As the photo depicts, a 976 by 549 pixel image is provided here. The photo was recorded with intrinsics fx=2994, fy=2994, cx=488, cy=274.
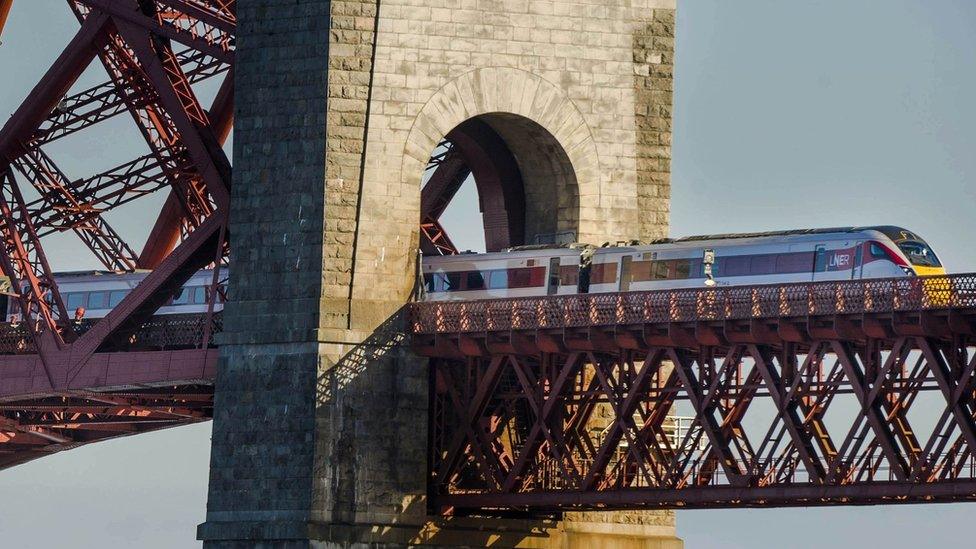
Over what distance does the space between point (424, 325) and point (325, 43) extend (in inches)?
369

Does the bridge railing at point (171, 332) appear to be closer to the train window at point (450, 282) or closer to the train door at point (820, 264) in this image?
the train window at point (450, 282)

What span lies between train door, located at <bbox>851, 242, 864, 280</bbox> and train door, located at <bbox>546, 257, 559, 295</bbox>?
10069 millimetres

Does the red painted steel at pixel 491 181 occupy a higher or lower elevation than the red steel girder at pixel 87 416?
higher

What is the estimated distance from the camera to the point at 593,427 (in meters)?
95.1

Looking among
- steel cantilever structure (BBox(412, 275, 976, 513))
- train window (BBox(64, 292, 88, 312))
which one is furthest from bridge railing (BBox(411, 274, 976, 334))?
train window (BBox(64, 292, 88, 312))

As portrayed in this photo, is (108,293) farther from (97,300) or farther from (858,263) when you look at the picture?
(858,263)

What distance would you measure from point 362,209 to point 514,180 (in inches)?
369

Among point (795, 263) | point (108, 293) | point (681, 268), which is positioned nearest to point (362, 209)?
point (681, 268)

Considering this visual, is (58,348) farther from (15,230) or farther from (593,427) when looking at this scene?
(593,427)

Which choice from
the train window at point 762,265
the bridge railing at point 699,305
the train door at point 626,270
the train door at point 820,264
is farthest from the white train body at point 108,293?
the train door at point 820,264

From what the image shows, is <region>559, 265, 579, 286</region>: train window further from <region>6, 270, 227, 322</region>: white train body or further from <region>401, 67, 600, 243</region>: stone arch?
<region>6, 270, 227, 322</region>: white train body

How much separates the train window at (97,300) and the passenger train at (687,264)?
8.61 m

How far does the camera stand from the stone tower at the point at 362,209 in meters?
90.7

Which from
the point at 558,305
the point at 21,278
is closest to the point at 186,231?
the point at 21,278
